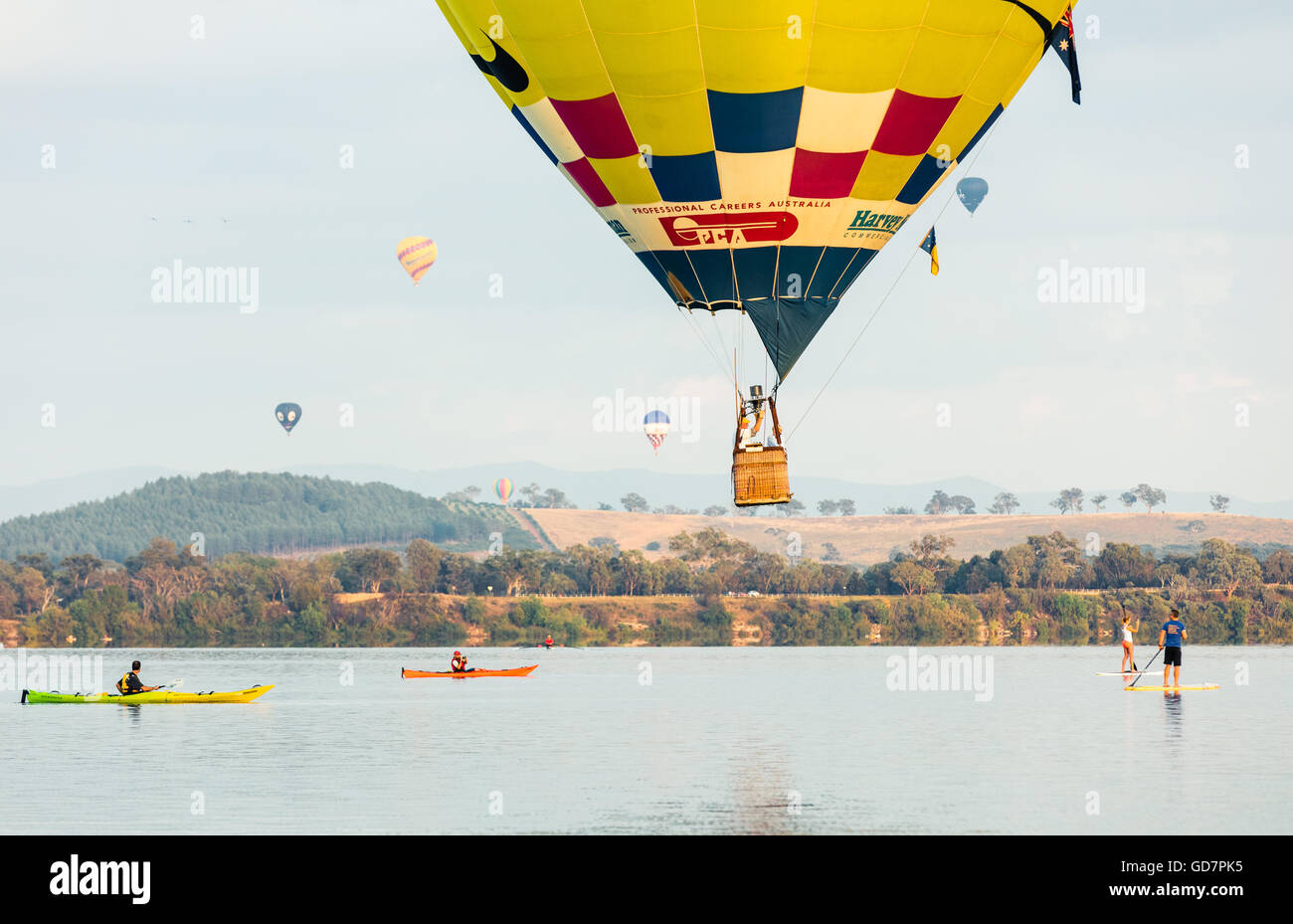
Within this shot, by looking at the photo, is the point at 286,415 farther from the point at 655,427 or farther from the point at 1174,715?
the point at 1174,715

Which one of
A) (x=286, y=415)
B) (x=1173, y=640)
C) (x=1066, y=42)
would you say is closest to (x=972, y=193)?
(x=1173, y=640)

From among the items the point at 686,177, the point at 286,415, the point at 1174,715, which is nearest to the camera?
the point at 686,177

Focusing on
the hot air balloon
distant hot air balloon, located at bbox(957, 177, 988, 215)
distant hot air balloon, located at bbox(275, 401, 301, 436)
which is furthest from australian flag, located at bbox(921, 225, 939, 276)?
distant hot air balloon, located at bbox(275, 401, 301, 436)

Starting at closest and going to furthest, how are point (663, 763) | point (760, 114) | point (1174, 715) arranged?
point (760, 114) < point (663, 763) < point (1174, 715)

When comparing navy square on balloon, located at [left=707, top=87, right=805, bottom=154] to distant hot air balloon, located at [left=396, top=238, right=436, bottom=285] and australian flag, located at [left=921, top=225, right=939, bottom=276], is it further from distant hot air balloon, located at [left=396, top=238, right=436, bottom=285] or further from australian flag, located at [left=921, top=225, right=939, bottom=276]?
distant hot air balloon, located at [left=396, top=238, right=436, bottom=285]

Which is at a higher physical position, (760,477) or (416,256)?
(416,256)

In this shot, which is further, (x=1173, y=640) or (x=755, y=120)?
(x=1173, y=640)
